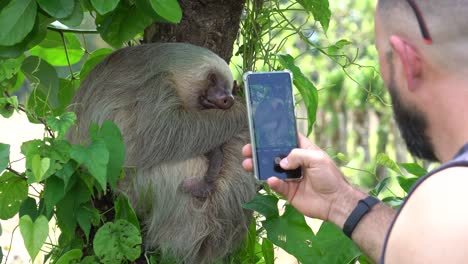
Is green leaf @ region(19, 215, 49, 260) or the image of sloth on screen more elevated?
the image of sloth on screen

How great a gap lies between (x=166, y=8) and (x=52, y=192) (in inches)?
30.2

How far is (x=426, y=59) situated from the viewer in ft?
6.00

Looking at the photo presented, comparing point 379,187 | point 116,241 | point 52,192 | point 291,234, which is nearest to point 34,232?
point 52,192

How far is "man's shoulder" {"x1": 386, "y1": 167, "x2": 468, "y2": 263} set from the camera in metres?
1.50

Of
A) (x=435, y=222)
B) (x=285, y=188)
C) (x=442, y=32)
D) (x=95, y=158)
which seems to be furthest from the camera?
(x=95, y=158)

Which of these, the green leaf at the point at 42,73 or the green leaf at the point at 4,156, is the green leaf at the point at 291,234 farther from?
the green leaf at the point at 42,73

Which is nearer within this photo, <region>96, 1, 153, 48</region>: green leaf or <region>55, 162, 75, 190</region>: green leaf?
<region>55, 162, 75, 190</region>: green leaf

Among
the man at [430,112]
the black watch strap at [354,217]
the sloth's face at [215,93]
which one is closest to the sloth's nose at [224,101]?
the sloth's face at [215,93]

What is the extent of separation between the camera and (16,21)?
2852 mm

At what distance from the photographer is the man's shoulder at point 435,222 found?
1.50 meters

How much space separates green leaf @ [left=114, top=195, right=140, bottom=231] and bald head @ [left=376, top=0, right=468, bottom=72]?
1585 millimetres

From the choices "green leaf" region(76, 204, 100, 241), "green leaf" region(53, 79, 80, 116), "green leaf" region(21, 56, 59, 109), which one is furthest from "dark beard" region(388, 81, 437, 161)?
"green leaf" region(53, 79, 80, 116)

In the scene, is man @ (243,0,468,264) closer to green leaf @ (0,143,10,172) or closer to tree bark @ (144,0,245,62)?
green leaf @ (0,143,10,172)

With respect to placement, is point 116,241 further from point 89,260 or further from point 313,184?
point 313,184
